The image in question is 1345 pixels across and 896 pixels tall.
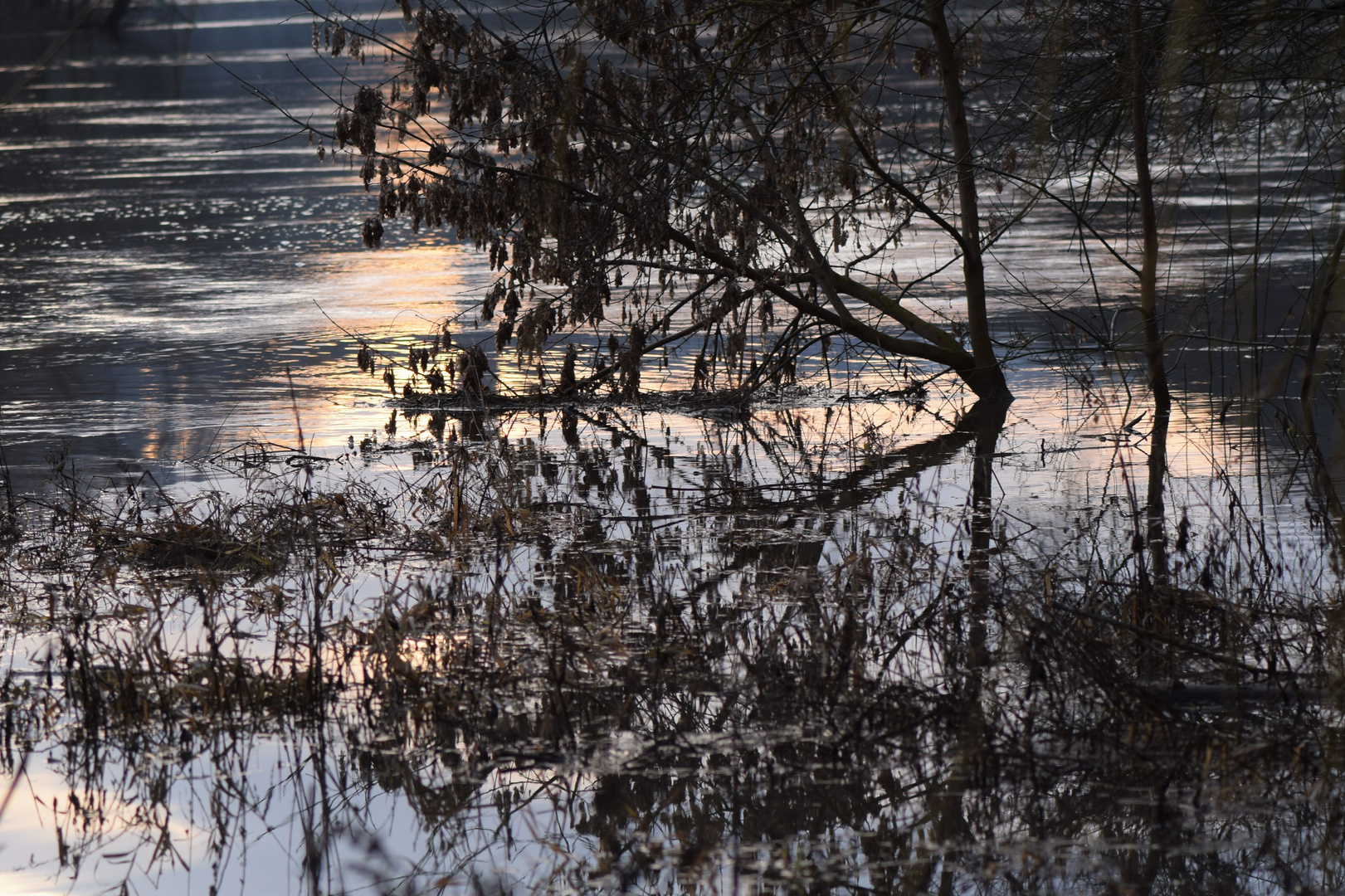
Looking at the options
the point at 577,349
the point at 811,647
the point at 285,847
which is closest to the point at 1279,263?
the point at 577,349

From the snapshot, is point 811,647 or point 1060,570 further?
point 1060,570

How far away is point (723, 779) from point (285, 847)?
3.84 ft

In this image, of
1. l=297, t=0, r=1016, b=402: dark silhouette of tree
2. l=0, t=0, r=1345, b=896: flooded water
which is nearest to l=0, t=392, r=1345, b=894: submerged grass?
l=0, t=0, r=1345, b=896: flooded water

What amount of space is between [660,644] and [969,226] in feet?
17.1

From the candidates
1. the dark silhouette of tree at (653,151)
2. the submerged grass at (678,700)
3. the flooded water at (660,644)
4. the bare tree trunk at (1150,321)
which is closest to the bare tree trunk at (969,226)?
the dark silhouette of tree at (653,151)

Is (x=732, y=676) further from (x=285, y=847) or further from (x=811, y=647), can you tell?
(x=285, y=847)

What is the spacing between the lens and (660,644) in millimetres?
5523

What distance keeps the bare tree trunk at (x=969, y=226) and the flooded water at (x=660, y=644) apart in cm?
37

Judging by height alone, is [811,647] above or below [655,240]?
below

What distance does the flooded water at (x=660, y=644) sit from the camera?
4.25 m

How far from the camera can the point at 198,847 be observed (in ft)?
14.4

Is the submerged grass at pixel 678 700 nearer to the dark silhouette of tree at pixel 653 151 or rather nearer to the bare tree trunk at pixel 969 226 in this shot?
the dark silhouette of tree at pixel 653 151

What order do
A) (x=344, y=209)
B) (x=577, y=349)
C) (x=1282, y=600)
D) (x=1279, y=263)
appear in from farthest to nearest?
(x=344, y=209)
(x=1279, y=263)
(x=577, y=349)
(x=1282, y=600)

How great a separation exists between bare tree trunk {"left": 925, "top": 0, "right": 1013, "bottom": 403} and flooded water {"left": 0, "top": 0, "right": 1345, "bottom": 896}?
0.37 m
